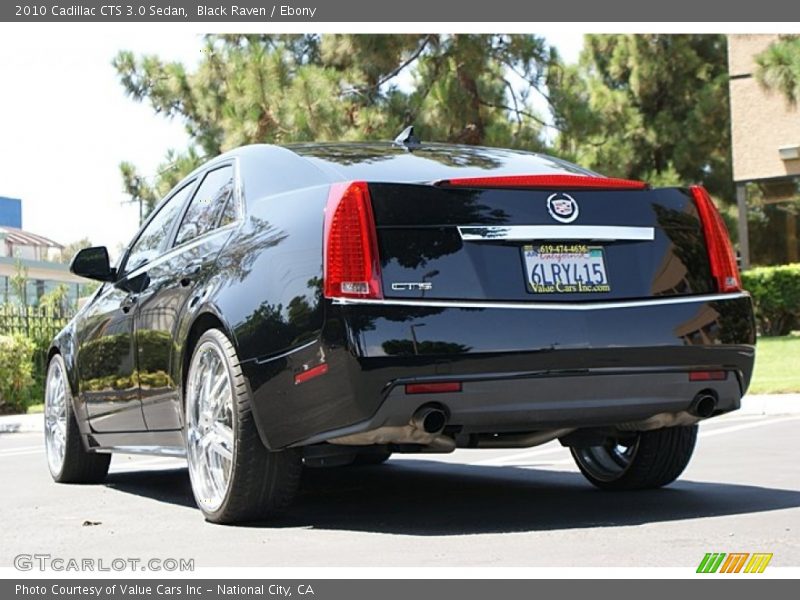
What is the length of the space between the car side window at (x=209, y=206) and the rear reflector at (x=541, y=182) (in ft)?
4.12

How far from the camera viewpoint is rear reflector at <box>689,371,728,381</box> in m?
5.64

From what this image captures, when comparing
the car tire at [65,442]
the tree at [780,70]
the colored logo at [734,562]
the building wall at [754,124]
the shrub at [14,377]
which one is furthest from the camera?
the building wall at [754,124]

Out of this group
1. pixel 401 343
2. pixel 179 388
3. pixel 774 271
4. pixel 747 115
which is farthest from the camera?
pixel 747 115

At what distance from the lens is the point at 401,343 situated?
5.20 meters

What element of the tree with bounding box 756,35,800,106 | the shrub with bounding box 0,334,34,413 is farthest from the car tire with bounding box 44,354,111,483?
the tree with bounding box 756,35,800,106

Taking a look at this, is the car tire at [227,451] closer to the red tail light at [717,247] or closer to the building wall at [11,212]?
the red tail light at [717,247]

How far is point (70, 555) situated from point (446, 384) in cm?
164

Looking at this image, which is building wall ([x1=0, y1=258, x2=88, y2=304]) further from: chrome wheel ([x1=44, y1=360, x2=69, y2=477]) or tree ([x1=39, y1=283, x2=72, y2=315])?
chrome wheel ([x1=44, y1=360, x2=69, y2=477])

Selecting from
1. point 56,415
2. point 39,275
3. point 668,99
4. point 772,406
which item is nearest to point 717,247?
point 56,415

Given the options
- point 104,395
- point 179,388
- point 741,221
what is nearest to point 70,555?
point 179,388

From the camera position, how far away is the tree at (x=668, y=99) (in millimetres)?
35938

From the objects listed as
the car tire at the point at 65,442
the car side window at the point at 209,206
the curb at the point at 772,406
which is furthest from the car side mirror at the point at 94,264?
the curb at the point at 772,406

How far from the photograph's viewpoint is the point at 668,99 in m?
37.5

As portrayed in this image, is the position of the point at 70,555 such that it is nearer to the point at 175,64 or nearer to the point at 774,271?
the point at 774,271
